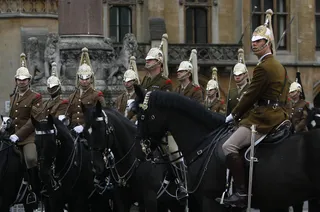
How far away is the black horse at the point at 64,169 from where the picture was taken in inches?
622

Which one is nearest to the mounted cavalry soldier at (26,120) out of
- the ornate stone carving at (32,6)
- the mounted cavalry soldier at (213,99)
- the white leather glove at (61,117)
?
the white leather glove at (61,117)

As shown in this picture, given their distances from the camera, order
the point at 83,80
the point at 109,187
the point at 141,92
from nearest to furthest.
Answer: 1. the point at 141,92
2. the point at 109,187
3. the point at 83,80

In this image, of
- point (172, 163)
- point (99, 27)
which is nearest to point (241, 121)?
point (172, 163)

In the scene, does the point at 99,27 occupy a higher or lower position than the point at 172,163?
higher

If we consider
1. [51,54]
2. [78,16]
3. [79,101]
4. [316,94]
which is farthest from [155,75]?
[316,94]

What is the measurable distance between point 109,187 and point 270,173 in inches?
164

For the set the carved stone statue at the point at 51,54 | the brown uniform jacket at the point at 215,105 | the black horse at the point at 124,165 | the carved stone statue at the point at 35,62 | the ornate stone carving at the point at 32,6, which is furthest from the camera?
the ornate stone carving at the point at 32,6

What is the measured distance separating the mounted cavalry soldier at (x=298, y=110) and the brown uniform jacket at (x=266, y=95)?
687cm

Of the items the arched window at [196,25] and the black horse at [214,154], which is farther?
the arched window at [196,25]

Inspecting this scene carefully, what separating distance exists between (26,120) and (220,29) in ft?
121

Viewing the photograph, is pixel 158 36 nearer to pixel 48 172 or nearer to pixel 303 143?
pixel 48 172

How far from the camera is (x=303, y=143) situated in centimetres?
1232

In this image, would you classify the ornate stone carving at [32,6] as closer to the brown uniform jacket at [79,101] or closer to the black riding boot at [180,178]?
the brown uniform jacket at [79,101]

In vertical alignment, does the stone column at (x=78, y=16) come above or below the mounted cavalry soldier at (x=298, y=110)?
above
